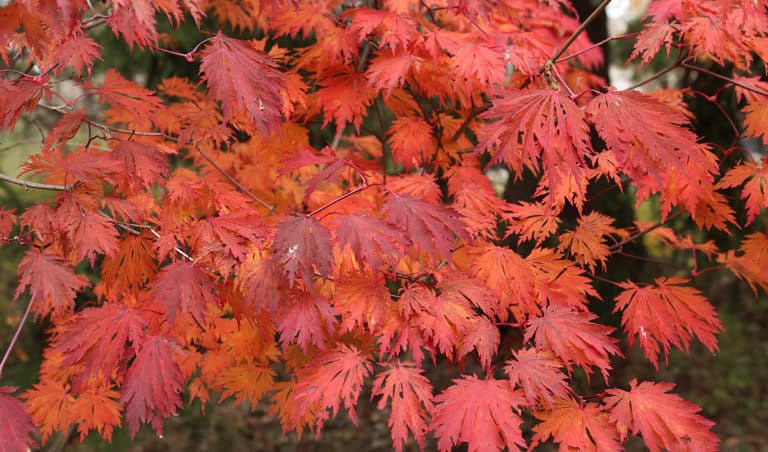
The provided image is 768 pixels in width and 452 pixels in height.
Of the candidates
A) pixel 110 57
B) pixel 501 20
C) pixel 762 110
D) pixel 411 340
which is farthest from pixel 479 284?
pixel 110 57

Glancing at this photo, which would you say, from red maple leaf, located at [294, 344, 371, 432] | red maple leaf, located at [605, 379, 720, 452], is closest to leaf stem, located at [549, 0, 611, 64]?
red maple leaf, located at [605, 379, 720, 452]

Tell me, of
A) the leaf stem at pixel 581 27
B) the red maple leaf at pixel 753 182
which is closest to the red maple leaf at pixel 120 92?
the leaf stem at pixel 581 27

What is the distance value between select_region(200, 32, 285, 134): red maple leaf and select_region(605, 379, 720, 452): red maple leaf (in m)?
1.34

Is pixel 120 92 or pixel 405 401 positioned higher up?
pixel 120 92

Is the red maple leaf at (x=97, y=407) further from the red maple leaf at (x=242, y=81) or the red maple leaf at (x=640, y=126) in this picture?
the red maple leaf at (x=640, y=126)

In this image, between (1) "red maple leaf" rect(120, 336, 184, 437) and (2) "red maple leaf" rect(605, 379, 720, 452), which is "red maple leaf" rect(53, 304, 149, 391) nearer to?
(1) "red maple leaf" rect(120, 336, 184, 437)

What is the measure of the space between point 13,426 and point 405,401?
1.03m

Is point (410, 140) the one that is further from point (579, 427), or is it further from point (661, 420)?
point (661, 420)

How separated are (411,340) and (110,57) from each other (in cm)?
421

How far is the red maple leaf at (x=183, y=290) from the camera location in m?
1.53

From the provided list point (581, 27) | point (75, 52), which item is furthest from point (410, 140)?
point (75, 52)

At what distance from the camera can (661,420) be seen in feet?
5.64

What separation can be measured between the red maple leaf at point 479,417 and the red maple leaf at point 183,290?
71cm

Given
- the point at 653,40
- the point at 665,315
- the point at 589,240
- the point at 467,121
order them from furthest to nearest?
the point at 467,121
the point at 589,240
the point at 665,315
the point at 653,40
